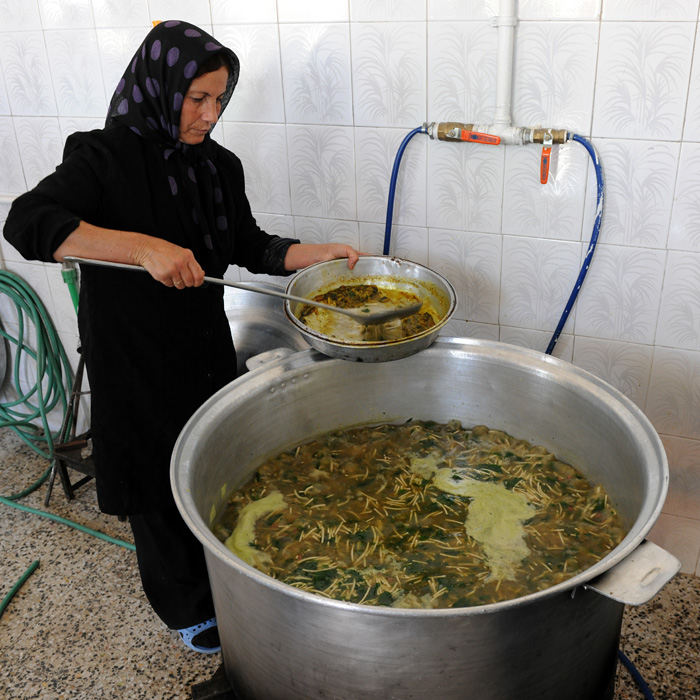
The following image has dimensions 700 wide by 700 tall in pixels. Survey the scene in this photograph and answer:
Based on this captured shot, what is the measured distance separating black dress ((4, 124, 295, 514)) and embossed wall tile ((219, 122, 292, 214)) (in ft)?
1.26

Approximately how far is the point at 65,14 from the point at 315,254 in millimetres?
1503

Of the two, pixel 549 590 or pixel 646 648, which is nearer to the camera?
pixel 549 590

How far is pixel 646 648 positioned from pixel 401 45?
2.14m

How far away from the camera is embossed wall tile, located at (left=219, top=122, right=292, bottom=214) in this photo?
8.70ft

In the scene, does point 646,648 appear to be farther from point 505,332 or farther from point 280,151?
point 280,151

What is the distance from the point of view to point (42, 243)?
5.85 feet

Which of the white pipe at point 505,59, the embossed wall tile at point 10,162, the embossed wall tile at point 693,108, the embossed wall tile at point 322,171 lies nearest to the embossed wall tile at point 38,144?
the embossed wall tile at point 10,162

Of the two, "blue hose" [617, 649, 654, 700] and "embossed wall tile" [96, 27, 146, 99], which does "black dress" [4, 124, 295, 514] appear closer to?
"embossed wall tile" [96, 27, 146, 99]

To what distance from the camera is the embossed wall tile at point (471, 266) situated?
8.15 ft

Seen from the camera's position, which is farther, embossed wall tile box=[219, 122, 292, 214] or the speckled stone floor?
embossed wall tile box=[219, 122, 292, 214]

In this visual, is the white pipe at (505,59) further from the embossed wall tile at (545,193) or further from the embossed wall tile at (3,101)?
the embossed wall tile at (3,101)

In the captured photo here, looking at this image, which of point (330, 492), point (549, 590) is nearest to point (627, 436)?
point (549, 590)

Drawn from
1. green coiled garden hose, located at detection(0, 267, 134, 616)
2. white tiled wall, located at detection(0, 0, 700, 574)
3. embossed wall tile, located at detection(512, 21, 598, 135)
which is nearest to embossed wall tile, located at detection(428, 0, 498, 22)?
white tiled wall, located at detection(0, 0, 700, 574)

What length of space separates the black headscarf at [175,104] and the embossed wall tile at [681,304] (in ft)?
4.67
